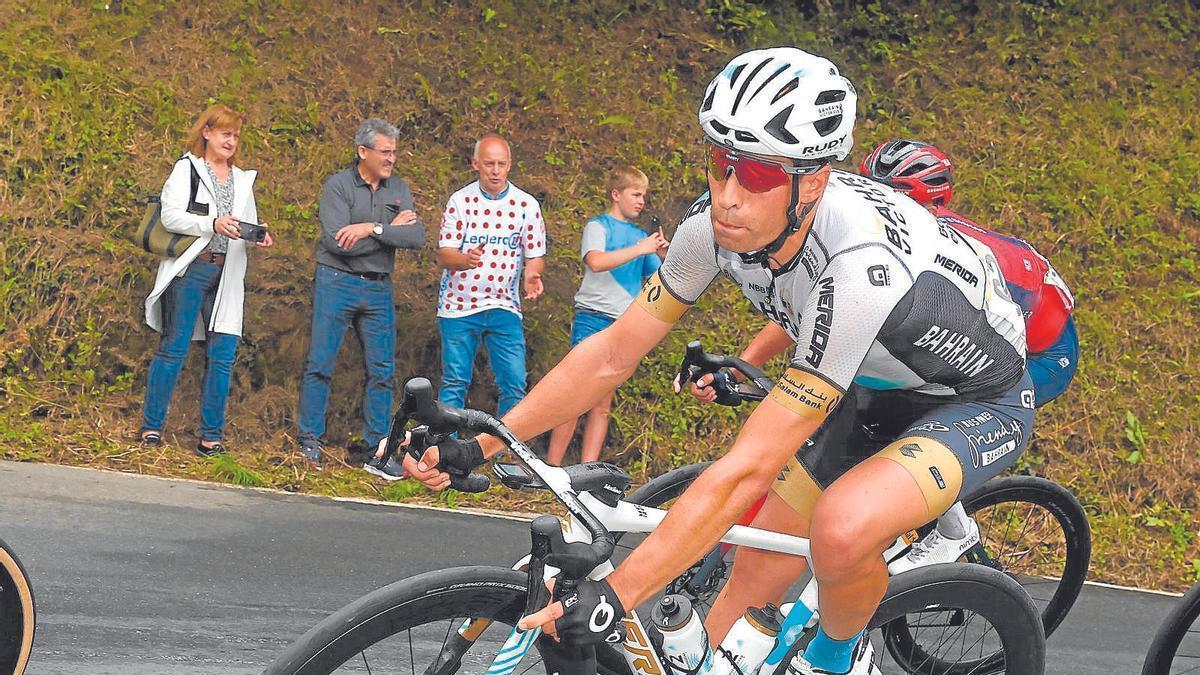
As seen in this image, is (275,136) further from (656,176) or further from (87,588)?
(87,588)

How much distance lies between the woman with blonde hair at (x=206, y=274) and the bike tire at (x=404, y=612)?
530 cm

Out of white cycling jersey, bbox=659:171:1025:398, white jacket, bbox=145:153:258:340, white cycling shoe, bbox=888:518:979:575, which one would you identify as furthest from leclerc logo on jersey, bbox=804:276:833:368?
white jacket, bbox=145:153:258:340

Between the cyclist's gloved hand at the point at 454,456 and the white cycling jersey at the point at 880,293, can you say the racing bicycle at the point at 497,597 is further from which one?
the white cycling jersey at the point at 880,293

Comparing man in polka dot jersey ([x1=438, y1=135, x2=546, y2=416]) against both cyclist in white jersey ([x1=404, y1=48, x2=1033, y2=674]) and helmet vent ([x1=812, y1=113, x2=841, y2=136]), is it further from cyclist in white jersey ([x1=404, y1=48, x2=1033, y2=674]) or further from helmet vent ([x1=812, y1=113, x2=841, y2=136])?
helmet vent ([x1=812, y1=113, x2=841, y2=136])

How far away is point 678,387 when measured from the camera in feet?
15.3

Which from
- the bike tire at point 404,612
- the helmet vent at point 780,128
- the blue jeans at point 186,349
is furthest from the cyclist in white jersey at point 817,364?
the blue jeans at point 186,349

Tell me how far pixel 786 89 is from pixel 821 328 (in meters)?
0.62

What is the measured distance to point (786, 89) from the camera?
133 inches

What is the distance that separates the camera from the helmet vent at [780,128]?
3.32 meters

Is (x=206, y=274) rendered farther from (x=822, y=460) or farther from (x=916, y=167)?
(x=822, y=460)

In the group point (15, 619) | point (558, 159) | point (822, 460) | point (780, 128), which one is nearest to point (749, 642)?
point (822, 460)

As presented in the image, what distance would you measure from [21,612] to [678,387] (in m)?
2.24

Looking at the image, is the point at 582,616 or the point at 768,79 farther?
the point at 768,79

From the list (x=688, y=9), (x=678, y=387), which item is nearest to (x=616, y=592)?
(x=678, y=387)
